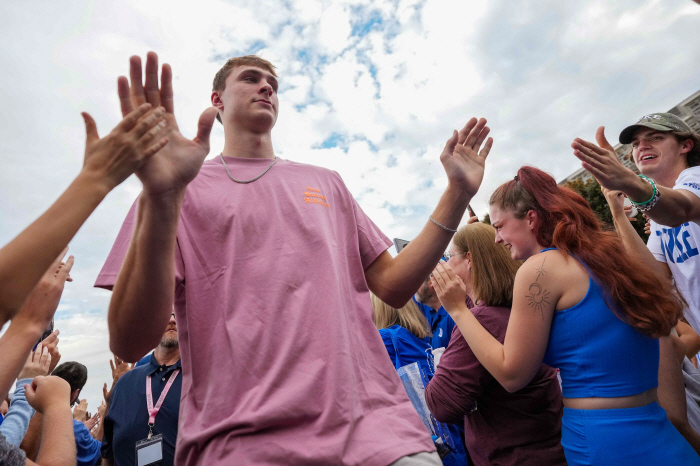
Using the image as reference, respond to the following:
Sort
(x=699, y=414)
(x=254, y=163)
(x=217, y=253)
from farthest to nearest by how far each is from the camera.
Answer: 1. (x=699, y=414)
2. (x=254, y=163)
3. (x=217, y=253)

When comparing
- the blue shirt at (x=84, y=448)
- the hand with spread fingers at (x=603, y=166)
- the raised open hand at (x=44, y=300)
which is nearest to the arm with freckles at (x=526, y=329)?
the hand with spread fingers at (x=603, y=166)

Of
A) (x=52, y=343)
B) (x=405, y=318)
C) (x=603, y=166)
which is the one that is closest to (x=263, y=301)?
(x=603, y=166)

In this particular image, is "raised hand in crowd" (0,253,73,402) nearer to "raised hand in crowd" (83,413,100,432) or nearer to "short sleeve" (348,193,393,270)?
"short sleeve" (348,193,393,270)

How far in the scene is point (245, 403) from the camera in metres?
1.36

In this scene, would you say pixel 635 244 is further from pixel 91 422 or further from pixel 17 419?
pixel 91 422

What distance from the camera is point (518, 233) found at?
279 centimetres

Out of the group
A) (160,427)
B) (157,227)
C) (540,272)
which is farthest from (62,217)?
(160,427)

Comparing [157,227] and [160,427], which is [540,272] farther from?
[160,427]

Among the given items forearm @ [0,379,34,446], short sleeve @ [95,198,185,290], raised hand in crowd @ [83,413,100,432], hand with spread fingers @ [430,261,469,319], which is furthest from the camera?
raised hand in crowd @ [83,413,100,432]

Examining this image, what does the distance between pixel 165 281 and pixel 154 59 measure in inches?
25.6

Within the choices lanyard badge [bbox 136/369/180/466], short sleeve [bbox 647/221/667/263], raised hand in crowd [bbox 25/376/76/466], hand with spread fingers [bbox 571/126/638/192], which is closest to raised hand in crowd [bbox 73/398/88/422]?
lanyard badge [bbox 136/369/180/466]

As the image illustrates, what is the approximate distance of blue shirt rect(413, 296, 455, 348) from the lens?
441cm

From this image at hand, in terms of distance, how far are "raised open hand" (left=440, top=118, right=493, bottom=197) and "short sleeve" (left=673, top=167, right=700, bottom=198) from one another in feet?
6.42

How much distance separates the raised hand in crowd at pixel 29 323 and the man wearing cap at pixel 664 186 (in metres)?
2.73
